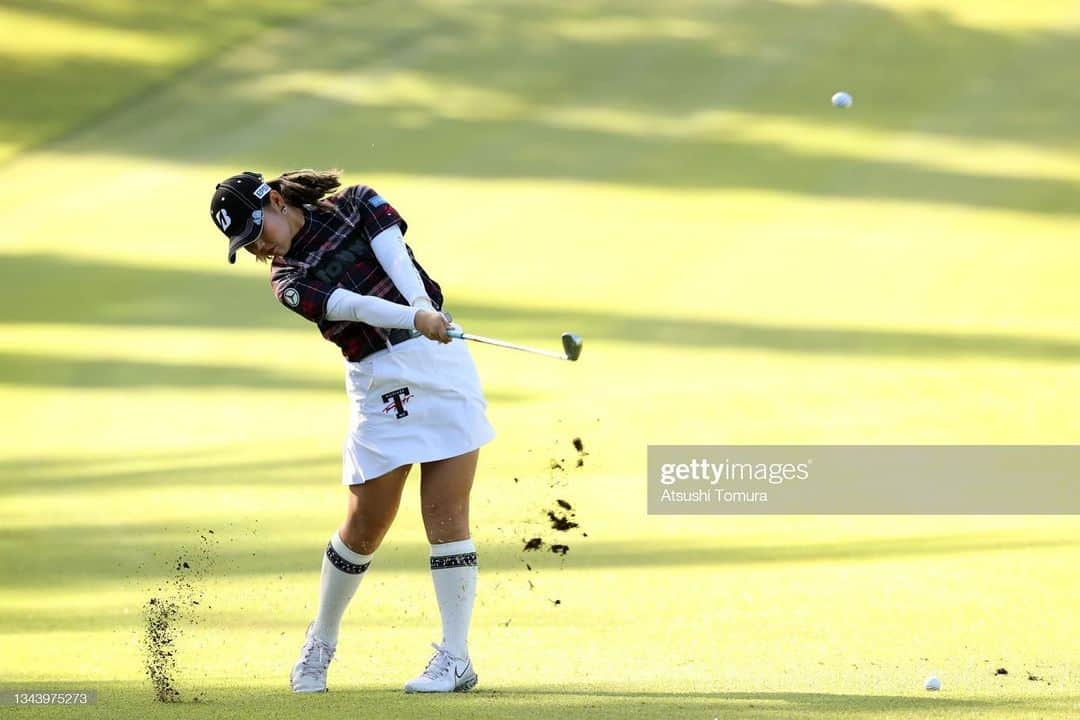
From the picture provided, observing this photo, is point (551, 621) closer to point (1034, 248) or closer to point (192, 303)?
point (192, 303)

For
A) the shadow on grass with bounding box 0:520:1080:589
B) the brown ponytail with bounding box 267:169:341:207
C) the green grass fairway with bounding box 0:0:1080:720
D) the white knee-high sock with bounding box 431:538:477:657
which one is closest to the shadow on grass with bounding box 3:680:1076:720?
the green grass fairway with bounding box 0:0:1080:720

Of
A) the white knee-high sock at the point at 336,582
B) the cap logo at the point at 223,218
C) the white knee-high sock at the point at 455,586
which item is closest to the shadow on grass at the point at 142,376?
the white knee-high sock at the point at 336,582

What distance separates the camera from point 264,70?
19641 mm

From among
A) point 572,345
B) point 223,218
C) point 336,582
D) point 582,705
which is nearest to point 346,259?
point 223,218

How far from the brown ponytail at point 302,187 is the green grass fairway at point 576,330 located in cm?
154

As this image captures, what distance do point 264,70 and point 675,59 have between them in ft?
15.3

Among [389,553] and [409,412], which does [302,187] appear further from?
[389,553]

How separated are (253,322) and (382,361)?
7.83 metres

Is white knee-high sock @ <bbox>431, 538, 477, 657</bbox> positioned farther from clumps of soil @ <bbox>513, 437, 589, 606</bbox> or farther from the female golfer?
clumps of soil @ <bbox>513, 437, 589, 606</bbox>

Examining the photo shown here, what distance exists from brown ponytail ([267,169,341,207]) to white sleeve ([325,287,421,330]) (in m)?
0.35

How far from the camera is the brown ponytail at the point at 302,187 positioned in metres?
5.33

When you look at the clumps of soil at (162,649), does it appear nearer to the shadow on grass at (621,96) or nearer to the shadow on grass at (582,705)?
the shadow on grass at (582,705)

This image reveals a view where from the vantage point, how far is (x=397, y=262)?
532 cm

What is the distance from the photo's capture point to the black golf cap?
17.1ft
